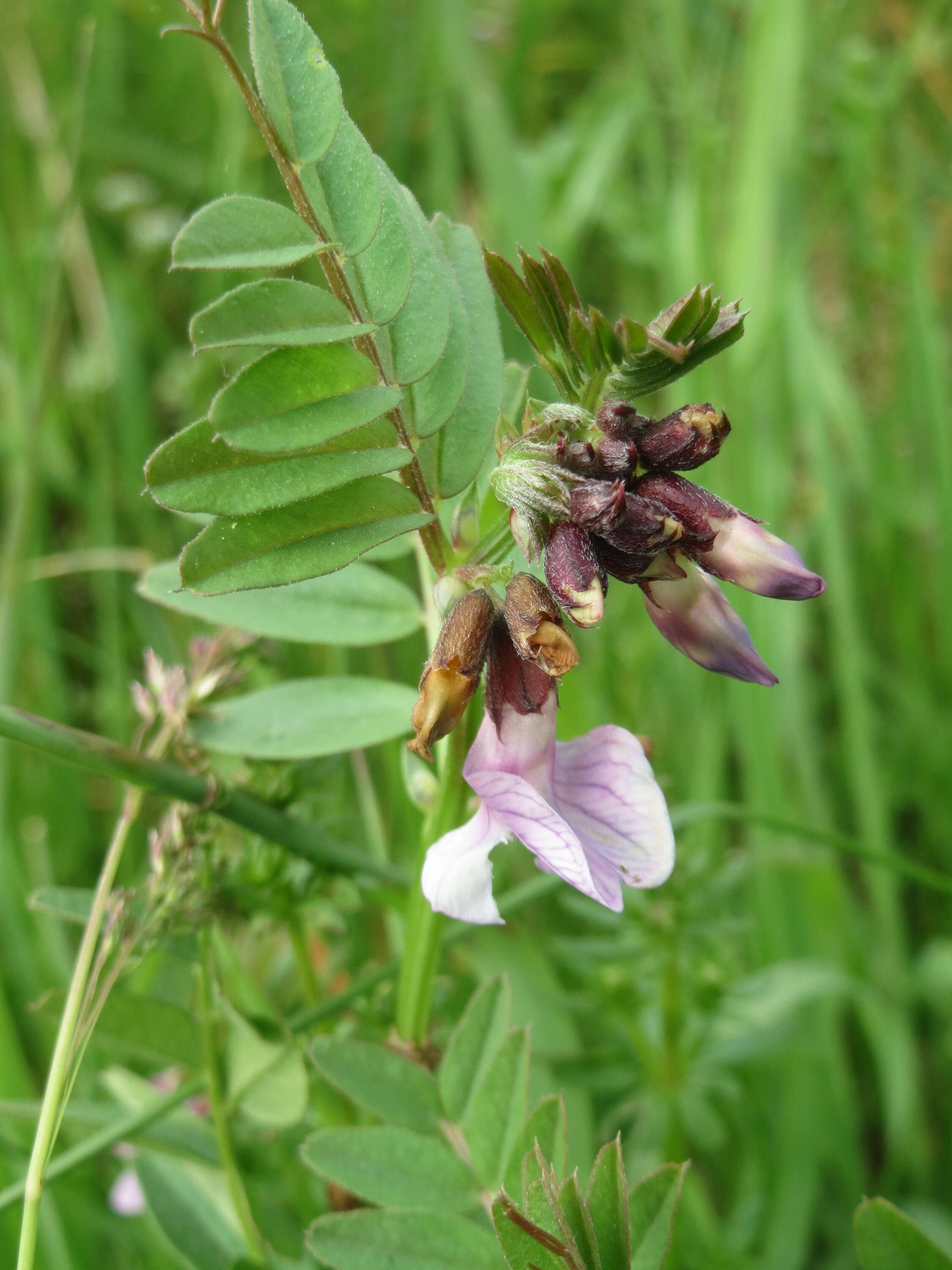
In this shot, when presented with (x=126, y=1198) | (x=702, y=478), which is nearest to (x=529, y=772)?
(x=126, y=1198)

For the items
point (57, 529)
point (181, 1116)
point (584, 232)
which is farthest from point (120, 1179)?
point (584, 232)

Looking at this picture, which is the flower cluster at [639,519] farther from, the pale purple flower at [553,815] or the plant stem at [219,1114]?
the plant stem at [219,1114]

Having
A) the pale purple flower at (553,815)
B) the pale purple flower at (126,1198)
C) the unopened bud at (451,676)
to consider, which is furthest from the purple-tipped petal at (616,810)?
the pale purple flower at (126,1198)

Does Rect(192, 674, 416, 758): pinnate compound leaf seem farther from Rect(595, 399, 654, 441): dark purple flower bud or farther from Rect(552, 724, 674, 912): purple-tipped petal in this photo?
Rect(595, 399, 654, 441): dark purple flower bud

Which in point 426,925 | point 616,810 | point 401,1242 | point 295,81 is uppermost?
point 295,81

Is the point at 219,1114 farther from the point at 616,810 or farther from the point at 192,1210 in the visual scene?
the point at 616,810

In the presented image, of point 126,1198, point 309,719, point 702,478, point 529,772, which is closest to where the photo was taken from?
point 529,772
